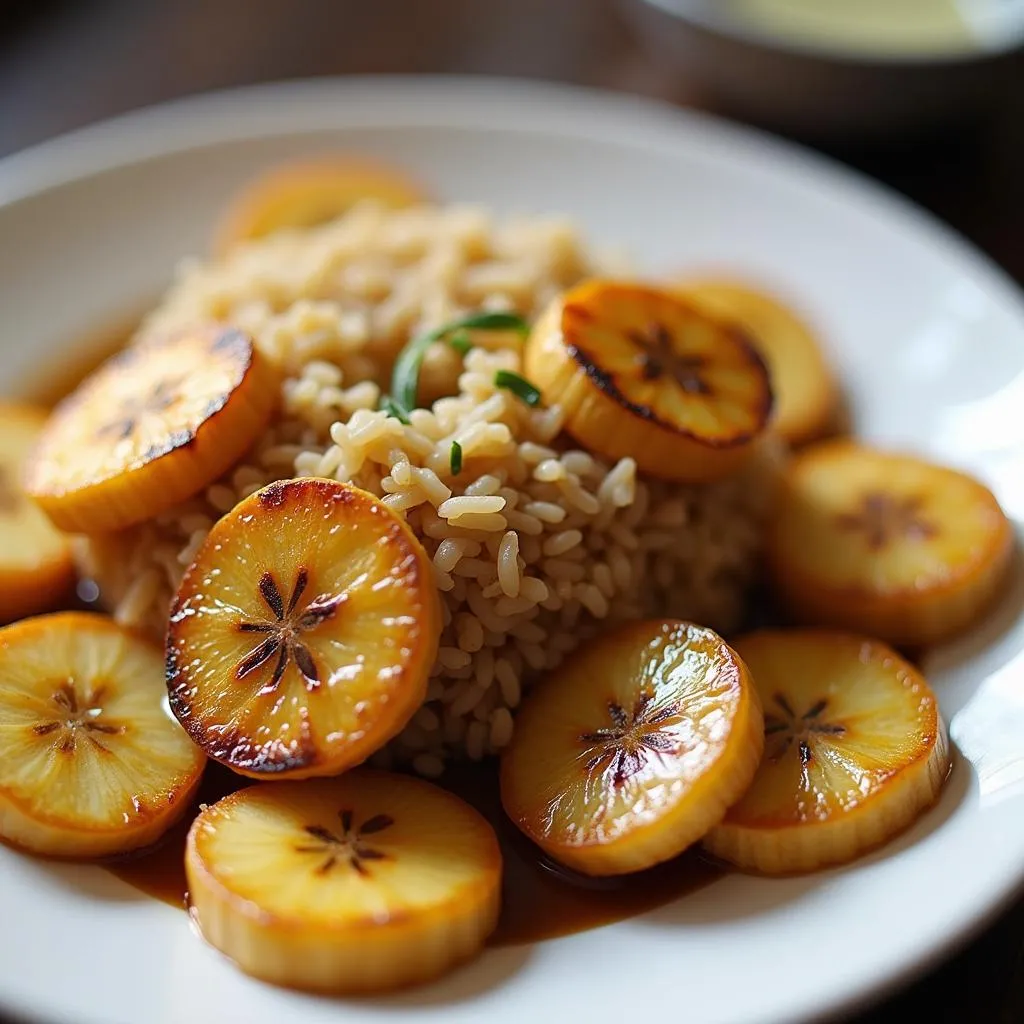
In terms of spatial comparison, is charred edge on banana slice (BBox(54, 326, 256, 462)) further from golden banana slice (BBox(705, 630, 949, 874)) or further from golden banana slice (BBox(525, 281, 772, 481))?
golden banana slice (BBox(705, 630, 949, 874))

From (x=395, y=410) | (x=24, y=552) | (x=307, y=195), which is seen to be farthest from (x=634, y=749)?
(x=307, y=195)

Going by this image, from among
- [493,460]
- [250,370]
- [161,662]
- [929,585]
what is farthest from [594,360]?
[161,662]

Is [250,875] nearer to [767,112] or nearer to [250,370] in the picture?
[250,370]

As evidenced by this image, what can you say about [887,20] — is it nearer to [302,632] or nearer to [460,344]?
[460,344]

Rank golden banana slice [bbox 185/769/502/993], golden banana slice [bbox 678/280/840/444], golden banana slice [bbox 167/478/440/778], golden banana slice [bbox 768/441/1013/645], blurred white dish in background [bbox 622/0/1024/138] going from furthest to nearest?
1. blurred white dish in background [bbox 622/0/1024/138]
2. golden banana slice [bbox 678/280/840/444]
3. golden banana slice [bbox 768/441/1013/645]
4. golden banana slice [bbox 167/478/440/778]
5. golden banana slice [bbox 185/769/502/993]

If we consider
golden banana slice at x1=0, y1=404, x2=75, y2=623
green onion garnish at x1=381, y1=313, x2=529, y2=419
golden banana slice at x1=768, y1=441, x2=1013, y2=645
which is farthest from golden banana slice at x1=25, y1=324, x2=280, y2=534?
golden banana slice at x1=768, y1=441, x2=1013, y2=645

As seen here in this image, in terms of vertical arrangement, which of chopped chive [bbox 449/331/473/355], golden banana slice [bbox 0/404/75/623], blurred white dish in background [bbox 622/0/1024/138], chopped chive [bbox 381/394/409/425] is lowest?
golden banana slice [bbox 0/404/75/623]
